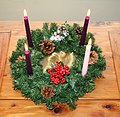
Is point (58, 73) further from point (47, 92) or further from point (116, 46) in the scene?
point (116, 46)

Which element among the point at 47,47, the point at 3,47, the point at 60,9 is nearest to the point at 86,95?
the point at 47,47

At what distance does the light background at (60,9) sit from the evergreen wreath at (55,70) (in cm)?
94

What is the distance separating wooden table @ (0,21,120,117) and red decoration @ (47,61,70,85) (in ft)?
0.31

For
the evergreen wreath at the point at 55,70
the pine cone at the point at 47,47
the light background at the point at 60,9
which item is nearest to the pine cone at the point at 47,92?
the evergreen wreath at the point at 55,70

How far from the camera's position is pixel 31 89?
39.7 inches

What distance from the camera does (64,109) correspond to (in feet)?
3.27

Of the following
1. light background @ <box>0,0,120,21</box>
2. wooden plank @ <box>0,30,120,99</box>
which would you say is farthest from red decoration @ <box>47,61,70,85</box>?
light background @ <box>0,0,120,21</box>

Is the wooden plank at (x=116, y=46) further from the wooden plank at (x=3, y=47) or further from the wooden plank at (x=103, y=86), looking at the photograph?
the wooden plank at (x=3, y=47)

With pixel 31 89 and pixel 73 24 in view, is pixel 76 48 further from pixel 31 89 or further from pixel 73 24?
pixel 31 89

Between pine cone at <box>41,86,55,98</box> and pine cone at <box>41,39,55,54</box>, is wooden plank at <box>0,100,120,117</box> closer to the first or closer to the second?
pine cone at <box>41,86,55,98</box>

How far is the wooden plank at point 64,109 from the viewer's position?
3.23 ft

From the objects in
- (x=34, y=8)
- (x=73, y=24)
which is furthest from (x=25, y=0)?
(x=73, y=24)

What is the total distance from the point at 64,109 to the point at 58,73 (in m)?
0.13

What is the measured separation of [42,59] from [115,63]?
295mm
